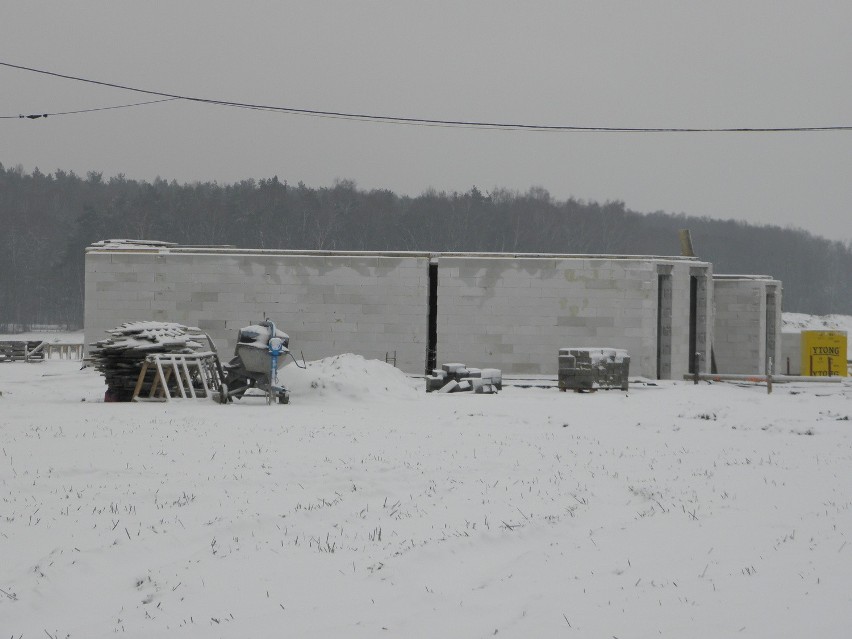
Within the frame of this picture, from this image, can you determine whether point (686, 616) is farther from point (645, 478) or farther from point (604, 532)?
point (645, 478)

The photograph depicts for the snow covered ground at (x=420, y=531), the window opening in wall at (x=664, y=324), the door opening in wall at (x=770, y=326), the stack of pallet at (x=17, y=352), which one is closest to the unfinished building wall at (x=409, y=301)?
the window opening in wall at (x=664, y=324)

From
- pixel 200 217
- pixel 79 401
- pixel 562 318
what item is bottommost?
pixel 79 401

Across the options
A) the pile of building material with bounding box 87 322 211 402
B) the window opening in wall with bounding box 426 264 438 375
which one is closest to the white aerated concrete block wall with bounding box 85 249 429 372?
the window opening in wall with bounding box 426 264 438 375

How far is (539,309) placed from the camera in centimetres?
2672

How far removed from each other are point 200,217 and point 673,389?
7096 cm

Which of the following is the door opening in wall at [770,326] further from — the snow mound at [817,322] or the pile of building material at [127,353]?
the snow mound at [817,322]

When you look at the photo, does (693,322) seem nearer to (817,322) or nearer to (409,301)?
(409,301)

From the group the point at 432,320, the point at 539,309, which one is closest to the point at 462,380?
the point at 432,320

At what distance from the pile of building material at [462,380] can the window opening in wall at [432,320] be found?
3769 mm

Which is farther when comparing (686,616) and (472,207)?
(472,207)

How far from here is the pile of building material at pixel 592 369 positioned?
933 inches

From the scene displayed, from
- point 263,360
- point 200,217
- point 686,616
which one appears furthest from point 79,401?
point 200,217

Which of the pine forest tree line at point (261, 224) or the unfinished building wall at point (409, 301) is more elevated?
the pine forest tree line at point (261, 224)

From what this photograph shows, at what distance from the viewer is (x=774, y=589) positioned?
5.88 metres
